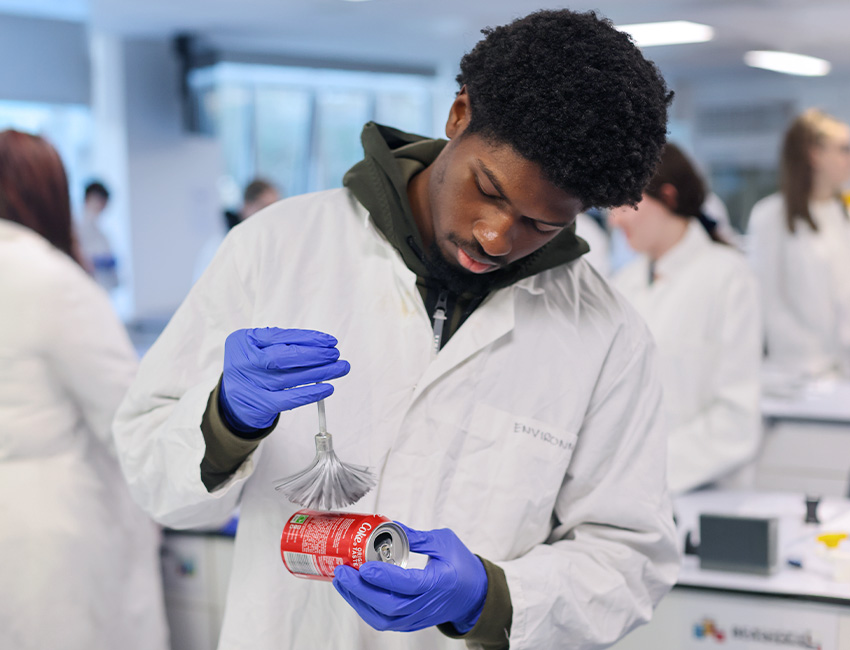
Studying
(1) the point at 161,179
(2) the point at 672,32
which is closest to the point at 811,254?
(2) the point at 672,32

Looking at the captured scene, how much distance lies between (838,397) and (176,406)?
9.60ft

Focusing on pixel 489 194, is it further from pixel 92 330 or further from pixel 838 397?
pixel 838 397

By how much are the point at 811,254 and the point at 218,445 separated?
340 centimetres

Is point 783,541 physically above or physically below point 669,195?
below

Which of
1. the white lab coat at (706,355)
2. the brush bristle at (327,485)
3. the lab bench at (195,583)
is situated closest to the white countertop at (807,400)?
the white lab coat at (706,355)

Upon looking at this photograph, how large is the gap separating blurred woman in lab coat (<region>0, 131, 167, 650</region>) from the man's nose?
1.02 metres

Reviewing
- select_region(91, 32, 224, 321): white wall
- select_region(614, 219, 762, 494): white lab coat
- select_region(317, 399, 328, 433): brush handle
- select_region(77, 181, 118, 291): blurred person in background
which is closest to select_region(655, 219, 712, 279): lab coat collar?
select_region(614, 219, 762, 494): white lab coat

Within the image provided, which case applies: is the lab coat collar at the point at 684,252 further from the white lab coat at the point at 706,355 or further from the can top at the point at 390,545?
the can top at the point at 390,545

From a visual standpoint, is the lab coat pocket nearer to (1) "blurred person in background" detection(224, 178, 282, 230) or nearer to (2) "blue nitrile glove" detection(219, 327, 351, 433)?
(2) "blue nitrile glove" detection(219, 327, 351, 433)

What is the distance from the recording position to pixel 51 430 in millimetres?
1778

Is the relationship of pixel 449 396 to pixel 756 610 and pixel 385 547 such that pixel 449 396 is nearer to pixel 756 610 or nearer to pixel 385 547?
pixel 385 547

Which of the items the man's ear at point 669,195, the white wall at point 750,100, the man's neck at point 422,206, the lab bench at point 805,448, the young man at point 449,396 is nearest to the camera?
the young man at point 449,396

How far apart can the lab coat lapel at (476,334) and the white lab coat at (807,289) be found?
288cm

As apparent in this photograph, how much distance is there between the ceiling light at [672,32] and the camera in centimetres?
663
